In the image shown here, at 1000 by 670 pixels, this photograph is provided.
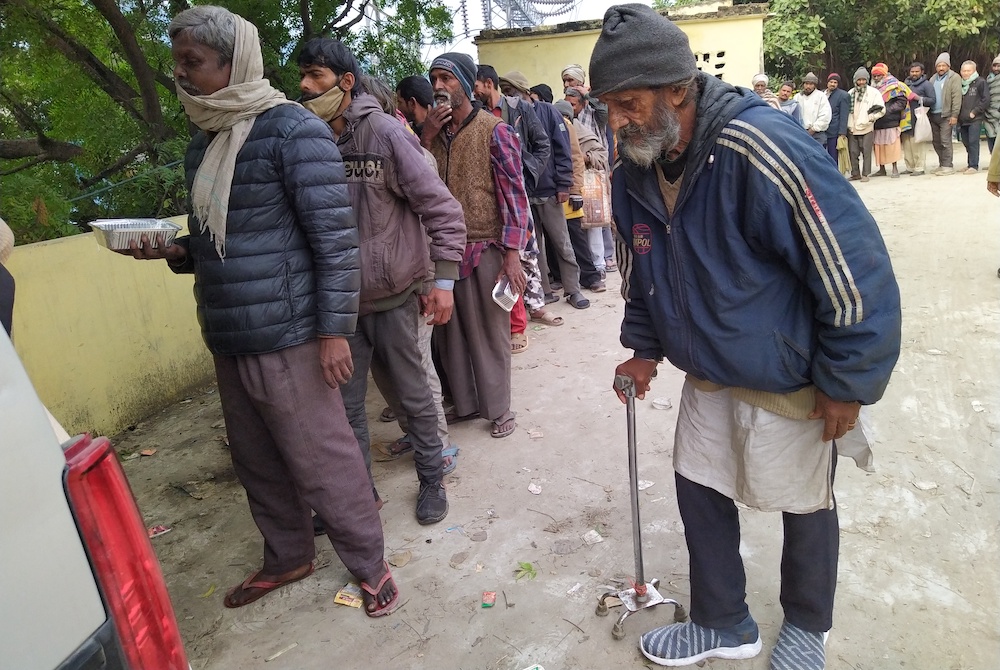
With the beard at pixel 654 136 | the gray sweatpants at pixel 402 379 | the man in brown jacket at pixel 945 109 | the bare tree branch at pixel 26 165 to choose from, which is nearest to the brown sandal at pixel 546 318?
the gray sweatpants at pixel 402 379

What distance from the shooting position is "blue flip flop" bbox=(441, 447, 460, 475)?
12.4 ft

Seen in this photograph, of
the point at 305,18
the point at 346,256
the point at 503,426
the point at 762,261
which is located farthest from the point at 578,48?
the point at 762,261

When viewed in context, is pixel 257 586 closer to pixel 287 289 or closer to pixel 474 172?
pixel 287 289

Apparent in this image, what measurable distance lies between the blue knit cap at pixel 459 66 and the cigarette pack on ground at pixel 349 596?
8.59 feet

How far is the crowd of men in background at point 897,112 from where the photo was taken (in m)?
12.0

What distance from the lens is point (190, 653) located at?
8.71ft

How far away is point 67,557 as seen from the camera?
3.54 feet

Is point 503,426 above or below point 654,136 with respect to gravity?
below

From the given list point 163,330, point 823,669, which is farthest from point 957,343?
point 163,330

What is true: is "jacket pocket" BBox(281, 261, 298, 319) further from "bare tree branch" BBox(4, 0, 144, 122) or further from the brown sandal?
"bare tree branch" BBox(4, 0, 144, 122)

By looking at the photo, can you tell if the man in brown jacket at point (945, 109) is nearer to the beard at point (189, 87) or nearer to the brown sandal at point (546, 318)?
the brown sandal at point (546, 318)

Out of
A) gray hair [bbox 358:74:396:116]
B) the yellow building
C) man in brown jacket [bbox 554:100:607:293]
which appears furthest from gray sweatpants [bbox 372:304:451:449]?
the yellow building

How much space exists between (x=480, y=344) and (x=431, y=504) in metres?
1.08

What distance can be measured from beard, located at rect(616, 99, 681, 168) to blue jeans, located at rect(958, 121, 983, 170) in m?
13.0
